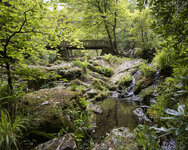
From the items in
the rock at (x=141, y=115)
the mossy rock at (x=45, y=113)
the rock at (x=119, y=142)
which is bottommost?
the rock at (x=141, y=115)

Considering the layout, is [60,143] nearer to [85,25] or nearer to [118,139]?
[118,139]

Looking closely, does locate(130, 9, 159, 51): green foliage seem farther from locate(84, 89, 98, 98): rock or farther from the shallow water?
the shallow water

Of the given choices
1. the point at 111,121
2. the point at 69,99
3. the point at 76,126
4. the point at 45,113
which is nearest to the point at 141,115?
the point at 111,121

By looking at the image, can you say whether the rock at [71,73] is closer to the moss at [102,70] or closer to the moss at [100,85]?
the moss at [100,85]

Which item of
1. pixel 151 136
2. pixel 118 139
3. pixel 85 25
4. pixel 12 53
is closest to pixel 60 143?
pixel 118 139

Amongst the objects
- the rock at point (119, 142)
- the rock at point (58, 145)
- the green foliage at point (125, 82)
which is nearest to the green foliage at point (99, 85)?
the green foliage at point (125, 82)

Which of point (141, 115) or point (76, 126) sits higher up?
point (76, 126)

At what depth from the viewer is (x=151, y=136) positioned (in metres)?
2.17

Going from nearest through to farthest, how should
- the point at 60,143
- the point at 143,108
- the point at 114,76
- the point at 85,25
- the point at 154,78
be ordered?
the point at 60,143 < the point at 143,108 < the point at 154,78 < the point at 114,76 < the point at 85,25

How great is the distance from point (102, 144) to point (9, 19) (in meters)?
3.59

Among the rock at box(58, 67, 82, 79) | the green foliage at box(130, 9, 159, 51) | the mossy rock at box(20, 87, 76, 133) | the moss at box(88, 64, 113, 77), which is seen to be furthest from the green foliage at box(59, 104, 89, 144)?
the green foliage at box(130, 9, 159, 51)

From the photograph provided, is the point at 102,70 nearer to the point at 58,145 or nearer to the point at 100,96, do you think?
the point at 100,96

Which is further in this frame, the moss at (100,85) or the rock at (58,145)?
the moss at (100,85)

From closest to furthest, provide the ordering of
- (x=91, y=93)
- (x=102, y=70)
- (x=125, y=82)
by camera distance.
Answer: (x=91, y=93) < (x=125, y=82) < (x=102, y=70)
